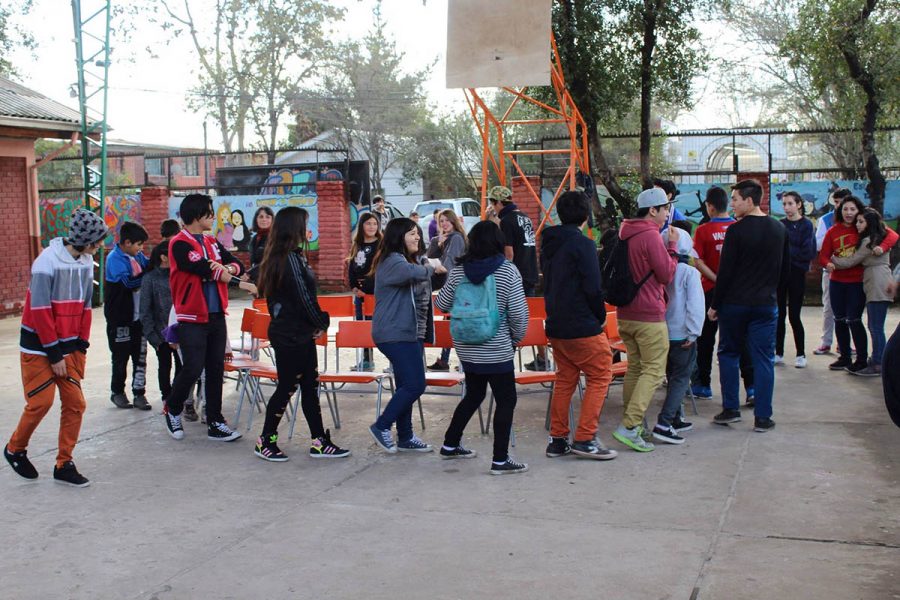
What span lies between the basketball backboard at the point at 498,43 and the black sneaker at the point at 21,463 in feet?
25.8

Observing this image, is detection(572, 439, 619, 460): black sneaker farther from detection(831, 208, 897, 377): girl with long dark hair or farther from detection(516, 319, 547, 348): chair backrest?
detection(831, 208, 897, 377): girl with long dark hair

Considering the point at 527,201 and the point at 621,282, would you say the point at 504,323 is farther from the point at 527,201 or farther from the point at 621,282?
the point at 527,201

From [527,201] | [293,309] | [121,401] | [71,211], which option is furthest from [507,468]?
[71,211]

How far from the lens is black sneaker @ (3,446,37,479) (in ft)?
20.5

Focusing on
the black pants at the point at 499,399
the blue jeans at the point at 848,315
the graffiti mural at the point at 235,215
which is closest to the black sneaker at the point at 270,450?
the black pants at the point at 499,399

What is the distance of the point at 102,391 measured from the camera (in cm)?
949

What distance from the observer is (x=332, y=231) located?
65.7ft

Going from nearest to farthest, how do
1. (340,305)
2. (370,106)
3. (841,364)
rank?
(841,364) → (340,305) → (370,106)

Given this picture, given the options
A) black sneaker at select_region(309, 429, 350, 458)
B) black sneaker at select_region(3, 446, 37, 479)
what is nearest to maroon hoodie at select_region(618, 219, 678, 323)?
black sneaker at select_region(309, 429, 350, 458)

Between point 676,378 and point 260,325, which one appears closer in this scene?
point 676,378

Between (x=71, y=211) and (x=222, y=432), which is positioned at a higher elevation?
(x=71, y=211)

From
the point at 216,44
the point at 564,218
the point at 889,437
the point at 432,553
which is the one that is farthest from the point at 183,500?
the point at 216,44

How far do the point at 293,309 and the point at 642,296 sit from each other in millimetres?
2399

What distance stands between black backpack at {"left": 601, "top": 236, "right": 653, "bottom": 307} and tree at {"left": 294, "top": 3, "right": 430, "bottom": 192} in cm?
3683
